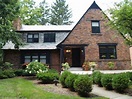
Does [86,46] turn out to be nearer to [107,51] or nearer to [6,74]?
[107,51]

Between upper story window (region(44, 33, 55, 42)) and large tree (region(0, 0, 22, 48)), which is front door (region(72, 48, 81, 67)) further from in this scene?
large tree (region(0, 0, 22, 48))

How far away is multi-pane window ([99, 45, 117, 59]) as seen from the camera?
1978 cm

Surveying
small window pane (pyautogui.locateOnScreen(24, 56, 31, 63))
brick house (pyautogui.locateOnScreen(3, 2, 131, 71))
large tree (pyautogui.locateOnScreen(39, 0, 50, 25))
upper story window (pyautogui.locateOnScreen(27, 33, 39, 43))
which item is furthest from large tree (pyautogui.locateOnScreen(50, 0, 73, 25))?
small window pane (pyautogui.locateOnScreen(24, 56, 31, 63))

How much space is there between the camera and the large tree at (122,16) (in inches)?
417

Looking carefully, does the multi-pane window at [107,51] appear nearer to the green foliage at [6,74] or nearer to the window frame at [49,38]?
the window frame at [49,38]

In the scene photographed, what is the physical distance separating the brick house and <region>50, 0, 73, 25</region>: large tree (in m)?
28.4

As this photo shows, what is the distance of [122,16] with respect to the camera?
10844mm

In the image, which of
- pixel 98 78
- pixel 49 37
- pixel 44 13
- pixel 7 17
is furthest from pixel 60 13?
pixel 98 78

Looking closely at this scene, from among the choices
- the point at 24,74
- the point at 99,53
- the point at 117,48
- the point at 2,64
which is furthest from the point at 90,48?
the point at 2,64

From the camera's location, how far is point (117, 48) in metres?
19.8

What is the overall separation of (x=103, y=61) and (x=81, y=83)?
1142 centimetres

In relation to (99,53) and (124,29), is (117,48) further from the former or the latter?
(124,29)

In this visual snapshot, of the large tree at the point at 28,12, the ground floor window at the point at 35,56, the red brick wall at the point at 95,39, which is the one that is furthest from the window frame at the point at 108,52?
the large tree at the point at 28,12

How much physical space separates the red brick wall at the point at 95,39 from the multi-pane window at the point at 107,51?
0.45 meters
